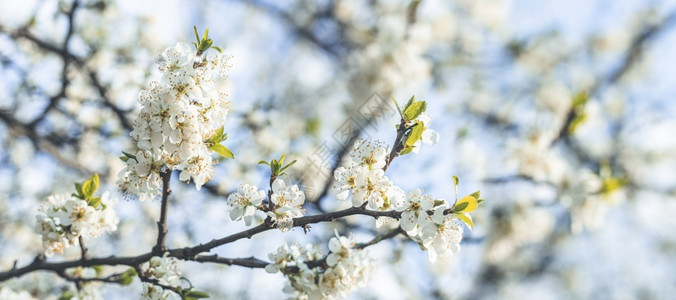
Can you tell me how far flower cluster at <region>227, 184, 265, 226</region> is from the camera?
65.6 inches

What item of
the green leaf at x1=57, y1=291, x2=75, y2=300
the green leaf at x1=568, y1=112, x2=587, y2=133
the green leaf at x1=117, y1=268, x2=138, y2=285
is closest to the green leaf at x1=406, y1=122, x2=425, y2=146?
the green leaf at x1=117, y1=268, x2=138, y2=285

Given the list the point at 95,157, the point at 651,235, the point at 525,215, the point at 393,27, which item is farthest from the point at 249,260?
the point at 651,235

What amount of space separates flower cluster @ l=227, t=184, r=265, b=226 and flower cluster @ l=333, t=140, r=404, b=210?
0.27m

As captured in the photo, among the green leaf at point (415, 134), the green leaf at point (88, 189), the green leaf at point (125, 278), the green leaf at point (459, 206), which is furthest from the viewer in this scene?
the green leaf at point (125, 278)

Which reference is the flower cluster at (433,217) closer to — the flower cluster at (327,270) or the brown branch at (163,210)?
the flower cluster at (327,270)

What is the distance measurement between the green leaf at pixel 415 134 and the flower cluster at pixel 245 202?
518mm

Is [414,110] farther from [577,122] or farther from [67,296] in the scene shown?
[577,122]

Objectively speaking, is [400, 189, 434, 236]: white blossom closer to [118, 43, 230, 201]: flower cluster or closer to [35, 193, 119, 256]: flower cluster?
[118, 43, 230, 201]: flower cluster

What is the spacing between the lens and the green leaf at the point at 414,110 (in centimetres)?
163

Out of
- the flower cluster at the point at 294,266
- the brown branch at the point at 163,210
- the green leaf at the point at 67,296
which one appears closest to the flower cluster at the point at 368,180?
the flower cluster at the point at 294,266

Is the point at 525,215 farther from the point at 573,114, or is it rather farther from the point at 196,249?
the point at 196,249

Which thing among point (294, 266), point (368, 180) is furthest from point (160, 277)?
point (368, 180)

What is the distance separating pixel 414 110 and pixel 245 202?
64 centimetres

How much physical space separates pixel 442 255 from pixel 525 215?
3.27 meters
